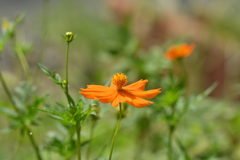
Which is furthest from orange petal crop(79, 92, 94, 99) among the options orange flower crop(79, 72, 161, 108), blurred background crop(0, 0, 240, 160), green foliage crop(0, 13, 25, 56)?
green foliage crop(0, 13, 25, 56)

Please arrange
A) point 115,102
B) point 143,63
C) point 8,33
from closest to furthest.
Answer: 1. point 115,102
2. point 8,33
3. point 143,63

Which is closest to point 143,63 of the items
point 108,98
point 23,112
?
point 23,112

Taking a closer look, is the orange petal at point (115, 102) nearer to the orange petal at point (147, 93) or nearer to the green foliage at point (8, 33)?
the orange petal at point (147, 93)

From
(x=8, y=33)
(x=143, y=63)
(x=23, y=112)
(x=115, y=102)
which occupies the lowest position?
(x=115, y=102)

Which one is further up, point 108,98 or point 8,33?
point 8,33

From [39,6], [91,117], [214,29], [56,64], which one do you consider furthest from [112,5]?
[91,117]

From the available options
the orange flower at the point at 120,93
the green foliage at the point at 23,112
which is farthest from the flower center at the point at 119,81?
the green foliage at the point at 23,112

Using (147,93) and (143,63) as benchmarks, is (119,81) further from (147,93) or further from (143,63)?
(143,63)

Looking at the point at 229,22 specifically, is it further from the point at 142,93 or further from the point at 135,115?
the point at 142,93
